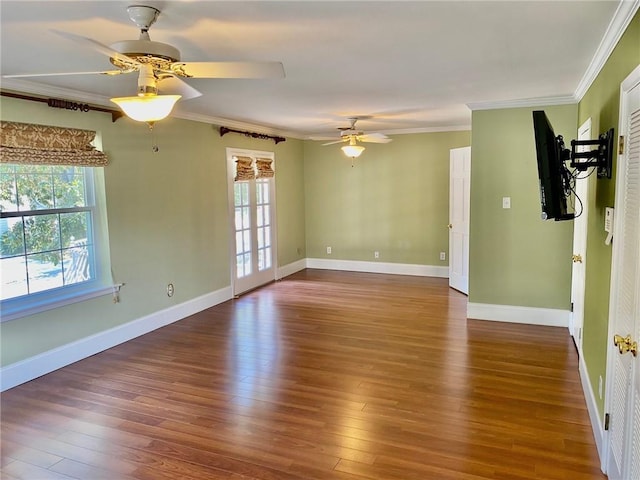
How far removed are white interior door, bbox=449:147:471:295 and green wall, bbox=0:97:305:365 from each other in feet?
9.54

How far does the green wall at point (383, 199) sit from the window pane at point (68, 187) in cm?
448

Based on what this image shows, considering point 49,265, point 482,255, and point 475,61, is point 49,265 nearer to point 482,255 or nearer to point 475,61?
point 475,61

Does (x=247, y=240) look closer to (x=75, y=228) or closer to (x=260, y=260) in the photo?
(x=260, y=260)

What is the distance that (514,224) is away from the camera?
190 inches

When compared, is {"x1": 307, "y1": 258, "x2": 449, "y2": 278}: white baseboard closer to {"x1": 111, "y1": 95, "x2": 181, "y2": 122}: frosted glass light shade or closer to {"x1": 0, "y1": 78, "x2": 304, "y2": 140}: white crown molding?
{"x1": 0, "y1": 78, "x2": 304, "y2": 140}: white crown molding

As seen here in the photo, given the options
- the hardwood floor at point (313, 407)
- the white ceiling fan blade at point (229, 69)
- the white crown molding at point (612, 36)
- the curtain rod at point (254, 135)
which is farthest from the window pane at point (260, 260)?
the white ceiling fan blade at point (229, 69)

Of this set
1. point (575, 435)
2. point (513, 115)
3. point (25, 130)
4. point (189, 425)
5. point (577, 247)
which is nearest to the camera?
point (575, 435)

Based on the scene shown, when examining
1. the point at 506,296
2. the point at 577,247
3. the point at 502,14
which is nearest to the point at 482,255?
the point at 506,296

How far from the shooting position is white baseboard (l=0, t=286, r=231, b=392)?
141 inches

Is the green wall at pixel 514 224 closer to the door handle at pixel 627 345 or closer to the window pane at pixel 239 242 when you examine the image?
the door handle at pixel 627 345

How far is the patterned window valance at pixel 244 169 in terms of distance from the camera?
6.21 metres

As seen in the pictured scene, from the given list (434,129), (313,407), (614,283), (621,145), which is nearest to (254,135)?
(434,129)

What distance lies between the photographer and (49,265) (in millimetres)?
3900

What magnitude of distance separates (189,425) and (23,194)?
2.25m
